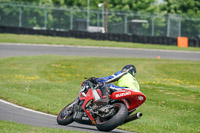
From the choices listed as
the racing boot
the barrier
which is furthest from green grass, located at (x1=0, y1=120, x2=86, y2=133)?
the barrier

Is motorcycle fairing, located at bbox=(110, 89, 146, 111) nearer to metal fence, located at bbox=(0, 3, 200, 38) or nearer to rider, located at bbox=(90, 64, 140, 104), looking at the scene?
rider, located at bbox=(90, 64, 140, 104)

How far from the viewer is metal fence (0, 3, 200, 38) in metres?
43.0

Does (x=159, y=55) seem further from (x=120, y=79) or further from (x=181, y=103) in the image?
(x=120, y=79)

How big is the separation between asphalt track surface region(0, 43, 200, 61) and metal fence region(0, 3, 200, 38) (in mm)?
9041

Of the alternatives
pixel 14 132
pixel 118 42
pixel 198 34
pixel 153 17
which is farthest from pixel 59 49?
pixel 14 132

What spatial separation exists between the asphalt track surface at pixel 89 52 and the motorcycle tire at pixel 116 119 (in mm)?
20271

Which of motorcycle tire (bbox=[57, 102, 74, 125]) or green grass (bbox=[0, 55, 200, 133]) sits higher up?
motorcycle tire (bbox=[57, 102, 74, 125])

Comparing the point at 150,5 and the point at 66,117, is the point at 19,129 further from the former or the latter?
the point at 150,5

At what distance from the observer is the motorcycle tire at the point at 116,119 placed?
26.6ft

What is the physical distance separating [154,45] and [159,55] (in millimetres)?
5804

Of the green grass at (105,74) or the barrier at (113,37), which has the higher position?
the barrier at (113,37)

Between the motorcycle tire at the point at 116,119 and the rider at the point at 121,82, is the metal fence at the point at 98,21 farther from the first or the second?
the motorcycle tire at the point at 116,119

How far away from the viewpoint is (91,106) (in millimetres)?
9008

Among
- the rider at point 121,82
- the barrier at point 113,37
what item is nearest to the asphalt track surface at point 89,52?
the barrier at point 113,37
